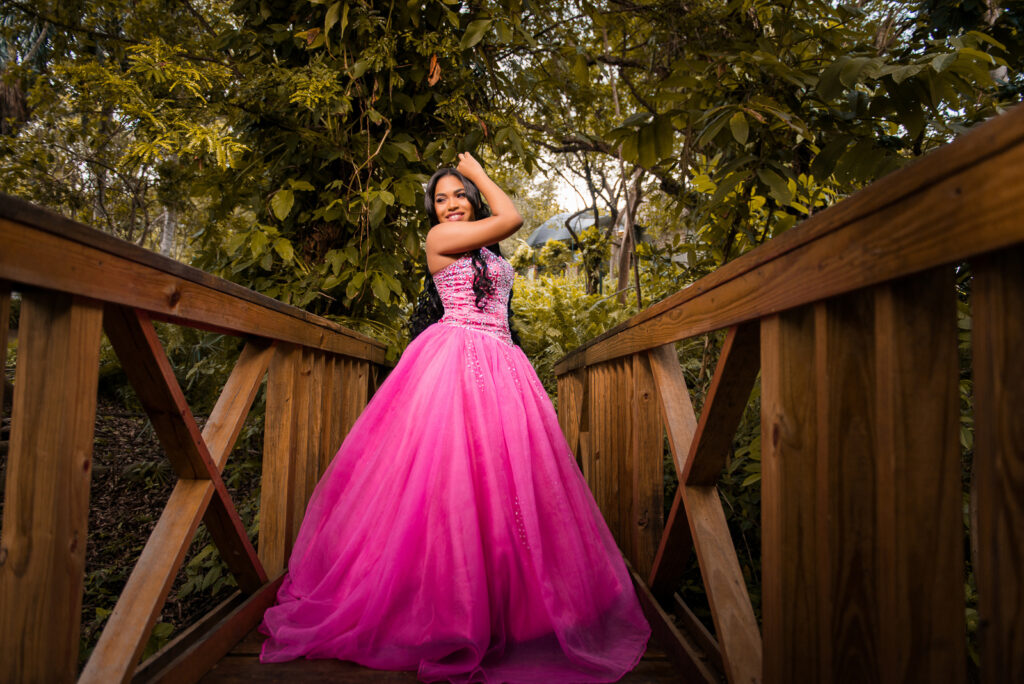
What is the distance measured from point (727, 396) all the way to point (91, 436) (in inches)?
45.5

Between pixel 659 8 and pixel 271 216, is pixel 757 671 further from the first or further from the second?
pixel 271 216

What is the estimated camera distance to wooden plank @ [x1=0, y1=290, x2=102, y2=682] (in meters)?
0.81

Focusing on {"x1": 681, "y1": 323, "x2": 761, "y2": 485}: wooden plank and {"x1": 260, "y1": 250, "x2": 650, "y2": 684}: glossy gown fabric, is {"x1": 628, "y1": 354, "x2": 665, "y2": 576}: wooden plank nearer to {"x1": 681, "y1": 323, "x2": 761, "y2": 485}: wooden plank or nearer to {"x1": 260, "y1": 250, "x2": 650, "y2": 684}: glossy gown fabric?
{"x1": 260, "y1": 250, "x2": 650, "y2": 684}: glossy gown fabric

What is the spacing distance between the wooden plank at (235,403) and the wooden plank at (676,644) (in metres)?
1.24

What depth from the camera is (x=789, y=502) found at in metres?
0.88

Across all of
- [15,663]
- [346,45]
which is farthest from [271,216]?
[15,663]

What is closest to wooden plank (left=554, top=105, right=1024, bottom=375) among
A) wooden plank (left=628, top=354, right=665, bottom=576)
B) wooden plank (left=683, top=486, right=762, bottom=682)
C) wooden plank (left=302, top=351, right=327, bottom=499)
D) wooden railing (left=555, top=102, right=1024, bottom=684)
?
wooden railing (left=555, top=102, right=1024, bottom=684)

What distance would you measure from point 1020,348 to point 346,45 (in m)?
3.20

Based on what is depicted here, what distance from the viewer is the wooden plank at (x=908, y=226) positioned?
488 mm

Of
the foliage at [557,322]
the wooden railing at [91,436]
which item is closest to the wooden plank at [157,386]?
the wooden railing at [91,436]

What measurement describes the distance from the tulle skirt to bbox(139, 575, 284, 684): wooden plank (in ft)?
0.16

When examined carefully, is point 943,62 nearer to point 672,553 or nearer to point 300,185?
point 672,553

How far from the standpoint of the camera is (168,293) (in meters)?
1.12

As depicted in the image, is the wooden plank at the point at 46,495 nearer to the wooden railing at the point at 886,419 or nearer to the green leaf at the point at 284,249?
the wooden railing at the point at 886,419
